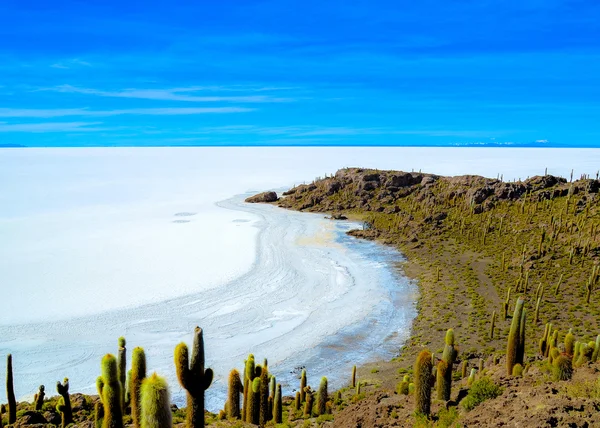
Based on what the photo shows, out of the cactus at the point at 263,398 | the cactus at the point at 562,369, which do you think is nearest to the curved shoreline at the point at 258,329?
the cactus at the point at 263,398

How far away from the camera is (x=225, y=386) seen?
58.7 ft

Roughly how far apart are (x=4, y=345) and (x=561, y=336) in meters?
23.7

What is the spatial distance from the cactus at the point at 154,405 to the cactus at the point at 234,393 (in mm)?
5974

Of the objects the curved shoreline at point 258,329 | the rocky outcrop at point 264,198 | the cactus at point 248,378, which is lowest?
the curved shoreline at point 258,329

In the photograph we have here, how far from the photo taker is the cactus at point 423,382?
1171 cm

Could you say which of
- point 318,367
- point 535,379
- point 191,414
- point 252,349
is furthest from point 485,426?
point 252,349

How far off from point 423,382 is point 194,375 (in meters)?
5.65

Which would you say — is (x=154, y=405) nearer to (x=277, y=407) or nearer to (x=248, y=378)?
(x=248, y=378)

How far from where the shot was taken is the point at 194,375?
9.58m

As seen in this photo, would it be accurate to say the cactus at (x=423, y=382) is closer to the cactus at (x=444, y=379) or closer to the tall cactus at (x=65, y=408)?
the cactus at (x=444, y=379)

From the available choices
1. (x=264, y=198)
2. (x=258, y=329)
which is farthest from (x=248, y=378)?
(x=264, y=198)

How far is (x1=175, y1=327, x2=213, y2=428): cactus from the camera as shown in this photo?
9.25m

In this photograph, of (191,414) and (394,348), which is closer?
(191,414)

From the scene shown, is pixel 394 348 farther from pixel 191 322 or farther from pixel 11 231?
pixel 11 231
